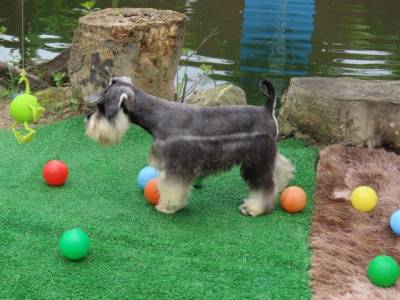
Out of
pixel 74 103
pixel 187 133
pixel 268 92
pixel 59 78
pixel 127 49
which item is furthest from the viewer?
pixel 59 78

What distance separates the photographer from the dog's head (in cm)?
465

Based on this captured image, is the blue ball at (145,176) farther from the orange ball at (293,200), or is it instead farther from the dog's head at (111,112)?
the orange ball at (293,200)

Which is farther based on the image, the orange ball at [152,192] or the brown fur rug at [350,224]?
the orange ball at [152,192]

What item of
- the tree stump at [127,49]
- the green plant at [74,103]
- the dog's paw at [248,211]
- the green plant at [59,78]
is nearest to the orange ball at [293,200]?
the dog's paw at [248,211]

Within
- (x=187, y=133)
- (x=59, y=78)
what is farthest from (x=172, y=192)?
(x=59, y=78)

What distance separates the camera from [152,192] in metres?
5.00

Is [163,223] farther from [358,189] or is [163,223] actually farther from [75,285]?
[358,189]

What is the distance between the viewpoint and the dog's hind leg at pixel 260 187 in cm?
484

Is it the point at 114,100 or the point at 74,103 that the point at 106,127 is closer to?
the point at 114,100

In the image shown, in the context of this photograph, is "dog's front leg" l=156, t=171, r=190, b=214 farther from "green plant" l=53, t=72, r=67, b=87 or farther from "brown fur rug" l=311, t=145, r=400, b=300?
"green plant" l=53, t=72, r=67, b=87

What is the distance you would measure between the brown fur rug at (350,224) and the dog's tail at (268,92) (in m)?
0.93

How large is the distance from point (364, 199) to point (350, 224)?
0.27 metres

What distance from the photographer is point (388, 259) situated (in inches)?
154

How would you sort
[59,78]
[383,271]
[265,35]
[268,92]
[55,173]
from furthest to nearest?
1. [265,35]
2. [59,78]
3. [55,173]
4. [268,92]
5. [383,271]
